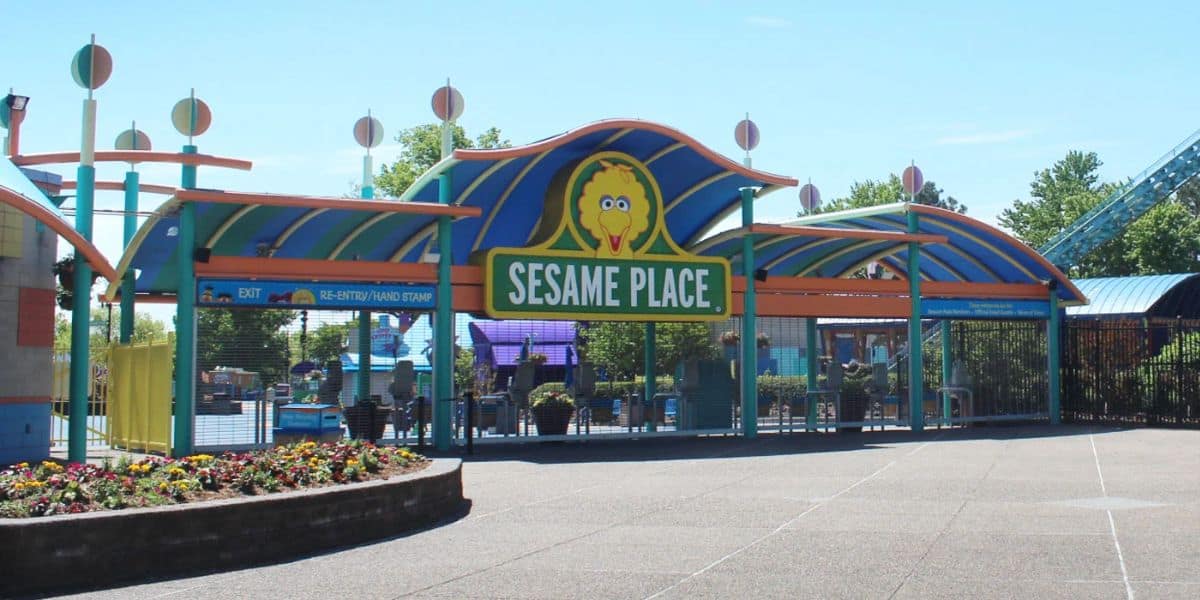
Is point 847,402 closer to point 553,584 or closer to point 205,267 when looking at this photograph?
point 205,267

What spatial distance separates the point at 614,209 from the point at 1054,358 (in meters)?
11.9

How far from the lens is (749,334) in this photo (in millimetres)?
25141

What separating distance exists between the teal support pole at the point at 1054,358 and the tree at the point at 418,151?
1161 inches

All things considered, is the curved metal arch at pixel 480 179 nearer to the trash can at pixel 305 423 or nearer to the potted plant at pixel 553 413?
the potted plant at pixel 553 413

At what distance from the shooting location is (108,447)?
75.4 feet

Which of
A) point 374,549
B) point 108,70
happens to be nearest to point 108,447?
point 108,70

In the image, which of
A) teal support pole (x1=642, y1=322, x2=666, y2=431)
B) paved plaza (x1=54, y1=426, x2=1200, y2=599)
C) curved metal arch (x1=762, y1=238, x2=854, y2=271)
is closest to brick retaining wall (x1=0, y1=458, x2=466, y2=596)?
paved plaza (x1=54, y1=426, x2=1200, y2=599)

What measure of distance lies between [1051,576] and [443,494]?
5.97 meters

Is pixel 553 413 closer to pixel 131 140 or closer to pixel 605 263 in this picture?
pixel 605 263

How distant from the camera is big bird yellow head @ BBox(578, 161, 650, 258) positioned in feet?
76.8

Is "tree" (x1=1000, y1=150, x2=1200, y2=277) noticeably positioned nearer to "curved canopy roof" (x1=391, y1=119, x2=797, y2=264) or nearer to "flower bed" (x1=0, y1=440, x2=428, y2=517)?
"curved canopy roof" (x1=391, y1=119, x2=797, y2=264)

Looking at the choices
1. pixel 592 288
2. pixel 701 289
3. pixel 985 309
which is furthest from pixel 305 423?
pixel 985 309

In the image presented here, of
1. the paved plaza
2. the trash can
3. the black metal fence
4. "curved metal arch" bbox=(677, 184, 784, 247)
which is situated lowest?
the paved plaza

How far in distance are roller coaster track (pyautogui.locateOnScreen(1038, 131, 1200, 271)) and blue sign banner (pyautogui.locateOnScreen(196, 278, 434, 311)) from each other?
1343 inches
